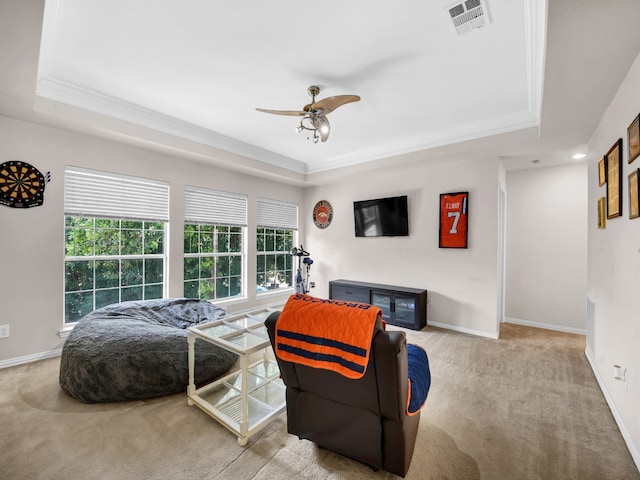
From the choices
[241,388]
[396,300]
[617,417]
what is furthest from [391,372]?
[396,300]

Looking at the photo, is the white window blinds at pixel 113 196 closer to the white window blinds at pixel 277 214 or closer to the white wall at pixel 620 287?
the white window blinds at pixel 277 214

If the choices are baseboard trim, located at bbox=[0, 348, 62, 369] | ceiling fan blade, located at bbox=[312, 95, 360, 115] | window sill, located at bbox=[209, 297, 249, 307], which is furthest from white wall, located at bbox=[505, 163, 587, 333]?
baseboard trim, located at bbox=[0, 348, 62, 369]

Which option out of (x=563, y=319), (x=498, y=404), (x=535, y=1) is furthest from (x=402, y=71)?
(x=563, y=319)

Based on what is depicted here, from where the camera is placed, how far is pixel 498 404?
2.22 m

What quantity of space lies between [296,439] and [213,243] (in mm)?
3238

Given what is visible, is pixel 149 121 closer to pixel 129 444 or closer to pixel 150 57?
pixel 150 57

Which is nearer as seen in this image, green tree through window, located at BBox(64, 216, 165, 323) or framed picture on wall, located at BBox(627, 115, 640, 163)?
framed picture on wall, located at BBox(627, 115, 640, 163)

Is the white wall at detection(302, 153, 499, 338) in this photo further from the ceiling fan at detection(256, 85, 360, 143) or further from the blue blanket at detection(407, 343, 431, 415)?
the blue blanket at detection(407, 343, 431, 415)

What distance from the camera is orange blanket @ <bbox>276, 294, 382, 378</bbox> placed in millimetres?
1338

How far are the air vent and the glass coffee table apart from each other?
239 cm

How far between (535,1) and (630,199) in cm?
132

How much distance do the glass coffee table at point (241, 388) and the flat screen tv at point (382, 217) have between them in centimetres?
272

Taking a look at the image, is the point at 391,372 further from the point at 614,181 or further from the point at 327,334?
the point at 614,181

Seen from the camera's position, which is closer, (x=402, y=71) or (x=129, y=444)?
(x=129, y=444)
